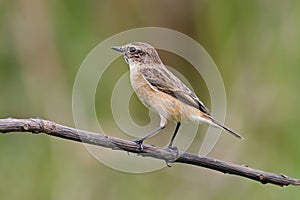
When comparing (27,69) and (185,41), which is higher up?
(185,41)

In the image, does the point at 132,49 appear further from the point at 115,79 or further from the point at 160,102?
the point at 115,79

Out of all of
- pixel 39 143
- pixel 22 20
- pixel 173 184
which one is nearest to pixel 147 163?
pixel 173 184

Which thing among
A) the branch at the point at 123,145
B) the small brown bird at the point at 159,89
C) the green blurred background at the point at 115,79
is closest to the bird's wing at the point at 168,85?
the small brown bird at the point at 159,89

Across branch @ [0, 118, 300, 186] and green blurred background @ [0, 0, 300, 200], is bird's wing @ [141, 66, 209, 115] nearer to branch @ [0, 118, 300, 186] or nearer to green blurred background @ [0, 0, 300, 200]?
branch @ [0, 118, 300, 186]

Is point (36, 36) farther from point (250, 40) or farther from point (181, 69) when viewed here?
point (250, 40)

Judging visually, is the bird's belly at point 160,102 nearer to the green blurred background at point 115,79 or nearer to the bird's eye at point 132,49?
the bird's eye at point 132,49

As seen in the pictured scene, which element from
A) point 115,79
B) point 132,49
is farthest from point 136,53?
point 115,79
